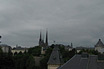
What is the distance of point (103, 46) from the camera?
11375 cm

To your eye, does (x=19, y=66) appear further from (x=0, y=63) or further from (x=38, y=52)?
(x=38, y=52)

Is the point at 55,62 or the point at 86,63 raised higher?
the point at 86,63

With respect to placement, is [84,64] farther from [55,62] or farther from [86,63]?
[55,62]

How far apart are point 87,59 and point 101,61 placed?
2.11 metres

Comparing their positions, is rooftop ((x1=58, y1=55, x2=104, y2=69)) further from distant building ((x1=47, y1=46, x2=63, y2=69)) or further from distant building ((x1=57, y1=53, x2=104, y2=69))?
distant building ((x1=47, y1=46, x2=63, y2=69))

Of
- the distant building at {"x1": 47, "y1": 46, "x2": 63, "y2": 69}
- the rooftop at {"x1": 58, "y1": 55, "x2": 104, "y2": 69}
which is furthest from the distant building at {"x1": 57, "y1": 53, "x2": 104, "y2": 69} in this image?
the distant building at {"x1": 47, "y1": 46, "x2": 63, "y2": 69}

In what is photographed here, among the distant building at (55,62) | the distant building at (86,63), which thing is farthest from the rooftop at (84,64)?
the distant building at (55,62)

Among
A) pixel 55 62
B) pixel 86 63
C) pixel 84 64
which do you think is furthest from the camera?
pixel 55 62

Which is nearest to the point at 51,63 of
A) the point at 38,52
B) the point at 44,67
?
the point at 44,67

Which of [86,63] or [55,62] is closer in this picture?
[86,63]

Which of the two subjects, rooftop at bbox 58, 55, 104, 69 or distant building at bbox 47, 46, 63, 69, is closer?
rooftop at bbox 58, 55, 104, 69

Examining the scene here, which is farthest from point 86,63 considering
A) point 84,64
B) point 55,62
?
point 55,62

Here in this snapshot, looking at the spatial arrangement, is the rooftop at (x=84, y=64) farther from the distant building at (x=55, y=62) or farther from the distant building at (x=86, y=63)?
the distant building at (x=55, y=62)

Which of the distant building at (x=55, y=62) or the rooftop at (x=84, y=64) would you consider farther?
the distant building at (x=55, y=62)
